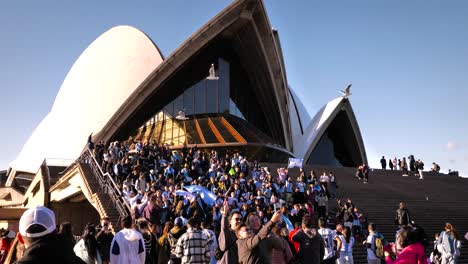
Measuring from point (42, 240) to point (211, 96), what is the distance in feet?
89.9

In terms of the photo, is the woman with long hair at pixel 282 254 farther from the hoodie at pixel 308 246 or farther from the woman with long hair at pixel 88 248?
the woman with long hair at pixel 88 248

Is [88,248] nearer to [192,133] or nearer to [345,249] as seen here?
[345,249]

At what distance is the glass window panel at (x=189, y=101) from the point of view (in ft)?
95.6

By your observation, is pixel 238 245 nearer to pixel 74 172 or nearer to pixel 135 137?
pixel 74 172

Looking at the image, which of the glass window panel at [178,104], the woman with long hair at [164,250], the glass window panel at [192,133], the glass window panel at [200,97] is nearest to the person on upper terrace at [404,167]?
the glass window panel at [192,133]

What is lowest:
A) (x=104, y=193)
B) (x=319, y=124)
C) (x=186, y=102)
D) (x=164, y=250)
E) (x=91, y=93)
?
(x=164, y=250)

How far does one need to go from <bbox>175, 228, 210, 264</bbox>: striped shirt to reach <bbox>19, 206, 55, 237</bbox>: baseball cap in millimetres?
2980

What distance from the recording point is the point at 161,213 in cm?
1008

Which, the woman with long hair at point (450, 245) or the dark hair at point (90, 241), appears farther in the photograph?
the woman with long hair at point (450, 245)

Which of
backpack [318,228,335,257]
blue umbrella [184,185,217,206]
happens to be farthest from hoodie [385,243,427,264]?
blue umbrella [184,185,217,206]

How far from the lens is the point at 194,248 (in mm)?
5293

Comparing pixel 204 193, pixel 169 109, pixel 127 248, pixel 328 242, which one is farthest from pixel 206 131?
pixel 127 248

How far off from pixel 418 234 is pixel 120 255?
2.90 meters

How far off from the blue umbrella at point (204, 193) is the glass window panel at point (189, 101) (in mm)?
16355
